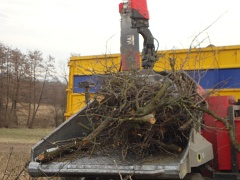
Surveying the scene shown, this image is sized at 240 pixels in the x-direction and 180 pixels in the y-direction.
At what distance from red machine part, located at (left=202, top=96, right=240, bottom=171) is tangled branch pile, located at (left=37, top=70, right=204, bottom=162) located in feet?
1.23

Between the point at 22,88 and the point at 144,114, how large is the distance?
1768 inches

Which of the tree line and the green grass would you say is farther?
the tree line

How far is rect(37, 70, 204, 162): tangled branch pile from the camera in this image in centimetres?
392

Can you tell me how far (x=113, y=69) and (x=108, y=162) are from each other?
1.27 m

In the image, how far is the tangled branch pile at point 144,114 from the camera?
12.9ft

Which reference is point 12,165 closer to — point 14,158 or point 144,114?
point 14,158

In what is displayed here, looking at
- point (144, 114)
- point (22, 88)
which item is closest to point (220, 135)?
point (144, 114)

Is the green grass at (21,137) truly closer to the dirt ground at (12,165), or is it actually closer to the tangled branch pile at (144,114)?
the dirt ground at (12,165)

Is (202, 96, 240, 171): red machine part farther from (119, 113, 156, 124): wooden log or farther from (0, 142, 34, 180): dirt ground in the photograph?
(0, 142, 34, 180): dirt ground

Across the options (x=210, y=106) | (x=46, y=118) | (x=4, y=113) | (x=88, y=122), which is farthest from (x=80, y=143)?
(x=46, y=118)

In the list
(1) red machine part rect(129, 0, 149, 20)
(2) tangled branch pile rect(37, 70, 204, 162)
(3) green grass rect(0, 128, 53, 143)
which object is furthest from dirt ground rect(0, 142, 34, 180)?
(3) green grass rect(0, 128, 53, 143)

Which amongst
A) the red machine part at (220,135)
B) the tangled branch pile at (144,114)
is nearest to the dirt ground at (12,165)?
the tangled branch pile at (144,114)

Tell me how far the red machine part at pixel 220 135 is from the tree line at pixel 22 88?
4066 centimetres

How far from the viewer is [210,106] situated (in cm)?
470
